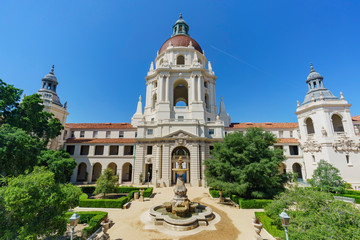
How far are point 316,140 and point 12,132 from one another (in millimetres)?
51812

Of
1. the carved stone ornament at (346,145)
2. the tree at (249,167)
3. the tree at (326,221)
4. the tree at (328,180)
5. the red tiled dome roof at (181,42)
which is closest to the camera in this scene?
the tree at (326,221)

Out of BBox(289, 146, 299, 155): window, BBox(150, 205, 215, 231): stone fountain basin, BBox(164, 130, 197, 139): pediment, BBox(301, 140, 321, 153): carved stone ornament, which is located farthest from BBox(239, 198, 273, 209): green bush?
BBox(289, 146, 299, 155): window

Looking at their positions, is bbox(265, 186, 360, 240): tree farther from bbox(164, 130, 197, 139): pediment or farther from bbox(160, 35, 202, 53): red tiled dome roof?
bbox(160, 35, 202, 53): red tiled dome roof

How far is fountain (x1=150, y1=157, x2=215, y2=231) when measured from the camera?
1403cm

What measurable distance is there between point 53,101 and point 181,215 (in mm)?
41329

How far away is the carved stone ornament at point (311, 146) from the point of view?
3430 centimetres

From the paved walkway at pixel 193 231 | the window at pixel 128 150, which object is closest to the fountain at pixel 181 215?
the paved walkway at pixel 193 231

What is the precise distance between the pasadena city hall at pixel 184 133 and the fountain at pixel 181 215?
1579 cm

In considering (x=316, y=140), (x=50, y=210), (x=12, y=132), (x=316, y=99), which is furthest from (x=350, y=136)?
(x=12, y=132)

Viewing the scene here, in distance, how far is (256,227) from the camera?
12688 millimetres

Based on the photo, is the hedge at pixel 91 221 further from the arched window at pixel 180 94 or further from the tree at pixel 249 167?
the arched window at pixel 180 94

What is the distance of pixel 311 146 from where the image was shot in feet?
117

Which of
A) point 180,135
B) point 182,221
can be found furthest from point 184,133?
point 182,221

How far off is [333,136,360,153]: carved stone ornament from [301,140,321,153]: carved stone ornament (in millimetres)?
2648
